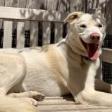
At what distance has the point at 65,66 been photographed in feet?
12.4

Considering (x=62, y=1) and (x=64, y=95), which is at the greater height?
(x=62, y=1)

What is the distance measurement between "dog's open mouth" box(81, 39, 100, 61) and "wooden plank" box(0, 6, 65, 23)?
1275 mm

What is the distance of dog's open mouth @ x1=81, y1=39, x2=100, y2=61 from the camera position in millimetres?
3527

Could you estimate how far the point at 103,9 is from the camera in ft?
16.7

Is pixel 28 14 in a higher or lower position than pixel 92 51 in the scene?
higher

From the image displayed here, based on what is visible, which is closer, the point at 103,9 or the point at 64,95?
the point at 64,95

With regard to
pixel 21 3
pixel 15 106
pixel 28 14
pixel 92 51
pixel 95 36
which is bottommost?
pixel 15 106

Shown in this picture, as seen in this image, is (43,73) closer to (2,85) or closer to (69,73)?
(69,73)

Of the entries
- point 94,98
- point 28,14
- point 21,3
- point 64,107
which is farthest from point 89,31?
point 21,3

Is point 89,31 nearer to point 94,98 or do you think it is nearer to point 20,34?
point 94,98

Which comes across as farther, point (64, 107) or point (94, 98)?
point (94, 98)

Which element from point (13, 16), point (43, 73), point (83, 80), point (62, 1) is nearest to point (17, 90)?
point (43, 73)

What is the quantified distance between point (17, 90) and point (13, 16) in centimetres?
123

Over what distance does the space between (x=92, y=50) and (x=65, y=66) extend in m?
0.35
